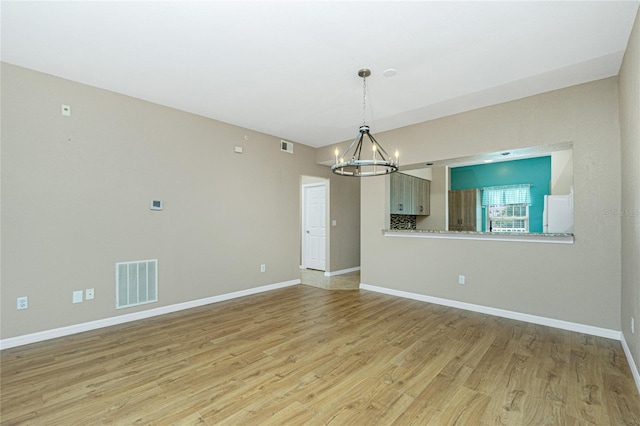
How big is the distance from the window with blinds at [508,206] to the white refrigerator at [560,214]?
2.43 meters

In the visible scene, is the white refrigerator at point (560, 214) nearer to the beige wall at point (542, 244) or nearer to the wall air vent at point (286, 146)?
the beige wall at point (542, 244)

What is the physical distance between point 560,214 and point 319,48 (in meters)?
3.74

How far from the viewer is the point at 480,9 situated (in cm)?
214

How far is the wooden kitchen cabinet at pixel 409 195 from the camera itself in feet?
18.9

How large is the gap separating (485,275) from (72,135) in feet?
17.6

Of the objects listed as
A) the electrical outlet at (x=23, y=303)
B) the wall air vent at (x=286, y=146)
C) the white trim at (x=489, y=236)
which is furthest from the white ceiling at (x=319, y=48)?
the electrical outlet at (x=23, y=303)

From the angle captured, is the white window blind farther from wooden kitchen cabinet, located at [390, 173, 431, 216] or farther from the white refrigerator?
the white refrigerator

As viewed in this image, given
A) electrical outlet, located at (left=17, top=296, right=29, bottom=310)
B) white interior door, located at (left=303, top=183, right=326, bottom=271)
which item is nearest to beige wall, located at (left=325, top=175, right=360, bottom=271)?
white interior door, located at (left=303, top=183, right=326, bottom=271)

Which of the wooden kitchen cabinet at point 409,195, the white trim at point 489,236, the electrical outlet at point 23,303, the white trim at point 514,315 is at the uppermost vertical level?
the wooden kitchen cabinet at point 409,195

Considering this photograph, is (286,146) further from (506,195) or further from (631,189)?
(506,195)

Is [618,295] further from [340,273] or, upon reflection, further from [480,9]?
[340,273]

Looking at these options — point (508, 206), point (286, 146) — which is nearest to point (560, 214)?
point (508, 206)

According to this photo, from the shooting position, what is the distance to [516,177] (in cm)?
654

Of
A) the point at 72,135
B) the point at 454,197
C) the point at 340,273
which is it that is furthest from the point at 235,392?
the point at 454,197
